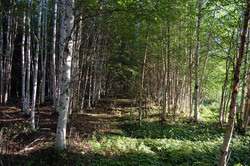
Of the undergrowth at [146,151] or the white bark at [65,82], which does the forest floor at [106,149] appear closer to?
Result: the undergrowth at [146,151]

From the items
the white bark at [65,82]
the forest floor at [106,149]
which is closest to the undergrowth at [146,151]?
the forest floor at [106,149]

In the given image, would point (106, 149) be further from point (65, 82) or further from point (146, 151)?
point (65, 82)

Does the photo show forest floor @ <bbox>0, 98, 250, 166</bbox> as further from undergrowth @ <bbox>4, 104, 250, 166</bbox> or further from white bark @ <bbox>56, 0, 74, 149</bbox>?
white bark @ <bbox>56, 0, 74, 149</bbox>

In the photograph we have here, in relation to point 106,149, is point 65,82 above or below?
above

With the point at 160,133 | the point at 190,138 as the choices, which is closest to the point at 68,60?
the point at 160,133

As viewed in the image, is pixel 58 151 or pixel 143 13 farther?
pixel 143 13

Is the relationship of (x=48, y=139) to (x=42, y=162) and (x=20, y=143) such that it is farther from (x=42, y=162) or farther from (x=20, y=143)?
(x=42, y=162)

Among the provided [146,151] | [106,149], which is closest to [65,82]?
[106,149]

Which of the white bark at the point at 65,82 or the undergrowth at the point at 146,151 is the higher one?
the white bark at the point at 65,82

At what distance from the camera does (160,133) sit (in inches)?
279

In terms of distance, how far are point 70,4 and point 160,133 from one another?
6.72m

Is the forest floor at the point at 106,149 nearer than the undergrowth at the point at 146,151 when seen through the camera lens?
Yes

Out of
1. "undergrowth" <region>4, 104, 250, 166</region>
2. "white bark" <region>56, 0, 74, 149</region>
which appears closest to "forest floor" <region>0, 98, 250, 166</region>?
"undergrowth" <region>4, 104, 250, 166</region>

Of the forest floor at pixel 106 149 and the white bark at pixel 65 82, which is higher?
the white bark at pixel 65 82
